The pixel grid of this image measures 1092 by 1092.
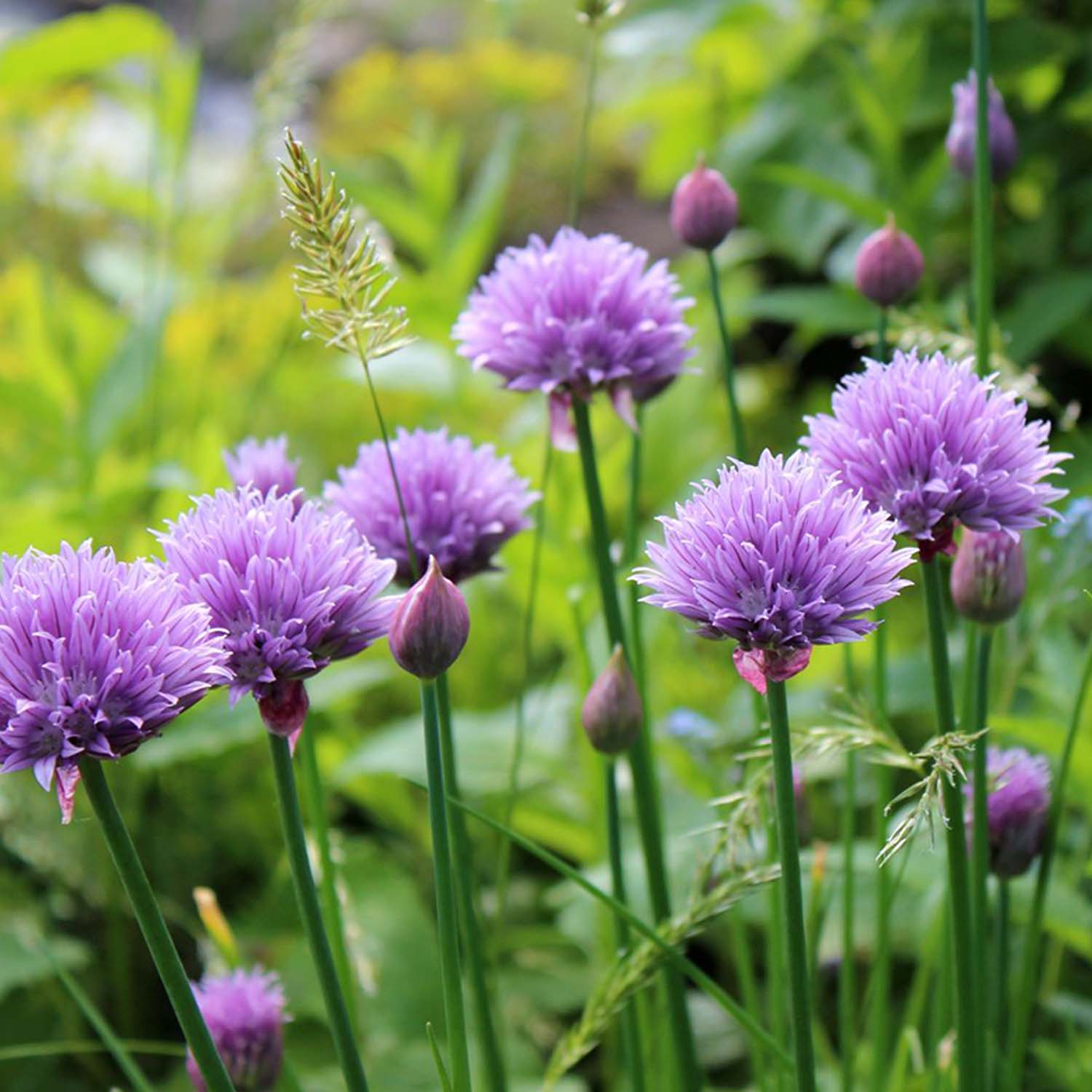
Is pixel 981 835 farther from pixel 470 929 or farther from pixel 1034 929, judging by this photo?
pixel 470 929

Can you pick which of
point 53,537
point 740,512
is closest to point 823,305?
point 53,537

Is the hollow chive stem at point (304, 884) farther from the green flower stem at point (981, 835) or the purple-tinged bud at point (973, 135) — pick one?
the purple-tinged bud at point (973, 135)

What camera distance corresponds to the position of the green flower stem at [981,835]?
578 millimetres

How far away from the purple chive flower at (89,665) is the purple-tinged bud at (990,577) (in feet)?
1.01

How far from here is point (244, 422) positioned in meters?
1.27

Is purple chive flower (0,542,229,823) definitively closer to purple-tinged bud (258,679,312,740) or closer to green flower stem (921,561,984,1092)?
purple-tinged bud (258,679,312,740)

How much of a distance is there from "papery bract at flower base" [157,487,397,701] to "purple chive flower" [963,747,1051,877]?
32 centimetres

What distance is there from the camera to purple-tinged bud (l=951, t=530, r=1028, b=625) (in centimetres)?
57

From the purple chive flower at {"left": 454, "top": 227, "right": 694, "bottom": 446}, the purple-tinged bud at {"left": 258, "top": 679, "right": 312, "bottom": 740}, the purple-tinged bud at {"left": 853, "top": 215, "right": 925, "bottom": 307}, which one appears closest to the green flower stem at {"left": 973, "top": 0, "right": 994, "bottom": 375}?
the purple-tinged bud at {"left": 853, "top": 215, "right": 925, "bottom": 307}

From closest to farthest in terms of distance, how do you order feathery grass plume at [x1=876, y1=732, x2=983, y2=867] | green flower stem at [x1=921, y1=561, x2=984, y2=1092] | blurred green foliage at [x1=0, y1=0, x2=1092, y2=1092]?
feathery grass plume at [x1=876, y1=732, x2=983, y2=867]
green flower stem at [x1=921, y1=561, x2=984, y2=1092]
blurred green foliage at [x1=0, y1=0, x2=1092, y2=1092]

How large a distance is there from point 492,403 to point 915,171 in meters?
0.66

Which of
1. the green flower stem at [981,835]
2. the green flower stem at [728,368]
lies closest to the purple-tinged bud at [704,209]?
the green flower stem at [728,368]

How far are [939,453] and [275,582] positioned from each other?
0.74ft

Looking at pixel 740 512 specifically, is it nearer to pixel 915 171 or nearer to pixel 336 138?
pixel 915 171
